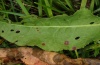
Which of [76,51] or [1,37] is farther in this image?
[1,37]

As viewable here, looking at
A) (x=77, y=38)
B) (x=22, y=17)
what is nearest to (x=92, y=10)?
(x=77, y=38)

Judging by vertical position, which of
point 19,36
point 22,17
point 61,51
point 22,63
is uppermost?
point 22,17

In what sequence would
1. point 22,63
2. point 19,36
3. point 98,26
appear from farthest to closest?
point 22,63
point 19,36
point 98,26

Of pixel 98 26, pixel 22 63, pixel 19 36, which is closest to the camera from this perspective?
pixel 98 26

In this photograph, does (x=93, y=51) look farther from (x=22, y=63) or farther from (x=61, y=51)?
(x=22, y=63)

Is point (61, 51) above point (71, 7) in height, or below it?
below

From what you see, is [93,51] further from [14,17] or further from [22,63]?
[14,17]
